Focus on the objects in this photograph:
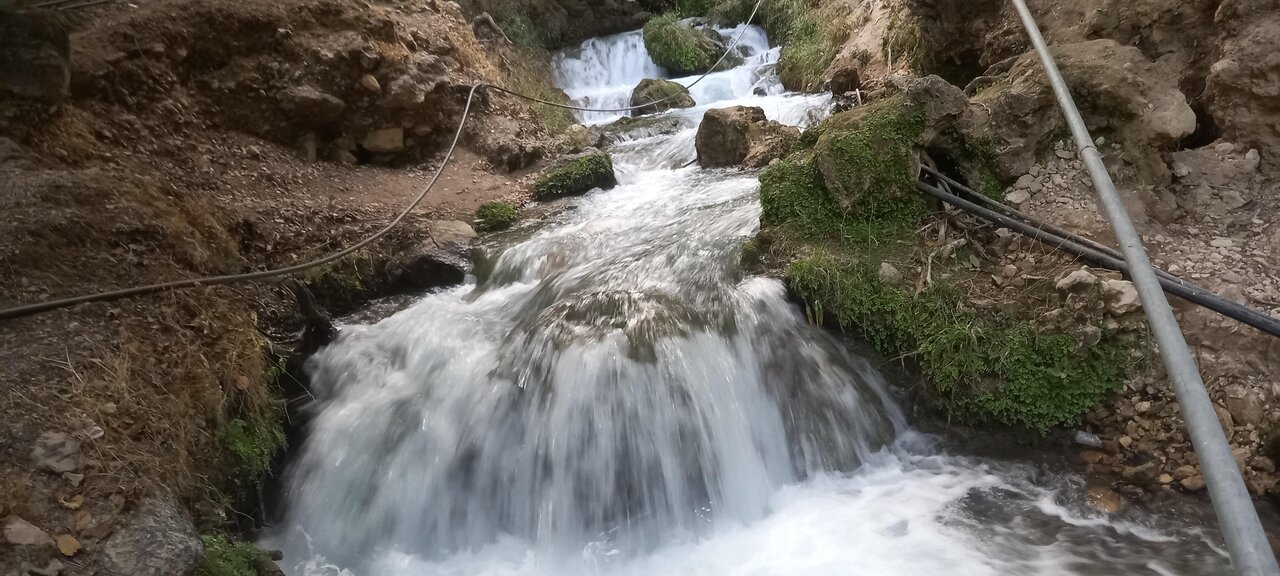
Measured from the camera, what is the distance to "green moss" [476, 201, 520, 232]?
21.2 feet

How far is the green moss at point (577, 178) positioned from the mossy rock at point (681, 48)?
5905 millimetres

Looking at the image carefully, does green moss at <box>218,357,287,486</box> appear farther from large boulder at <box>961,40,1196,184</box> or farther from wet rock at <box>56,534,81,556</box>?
large boulder at <box>961,40,1196,184</box>

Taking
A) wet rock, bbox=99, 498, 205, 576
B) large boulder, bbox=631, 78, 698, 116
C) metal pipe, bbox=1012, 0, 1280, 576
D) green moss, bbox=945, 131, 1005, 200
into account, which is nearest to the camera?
metal pipe, bbox=1012, 0, 1280, 576

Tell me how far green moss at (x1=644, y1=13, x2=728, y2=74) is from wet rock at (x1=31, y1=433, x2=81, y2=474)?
11.4 metres

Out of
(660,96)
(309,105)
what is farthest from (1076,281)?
(660,96)

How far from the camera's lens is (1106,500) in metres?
3.09

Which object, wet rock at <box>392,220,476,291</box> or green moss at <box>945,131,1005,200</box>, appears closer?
green moss at <box>945,131,1005,200</box>

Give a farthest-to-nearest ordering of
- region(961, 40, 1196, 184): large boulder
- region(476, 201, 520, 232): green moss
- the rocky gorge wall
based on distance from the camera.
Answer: region(476, 201, 520, 232): green moss
region(961, 40, 1196, 184): large boulder
the rocky gorge wall

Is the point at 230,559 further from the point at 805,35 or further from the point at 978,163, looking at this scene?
the point at 805,35

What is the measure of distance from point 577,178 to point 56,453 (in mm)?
5276

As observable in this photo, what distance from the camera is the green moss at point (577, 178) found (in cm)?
725

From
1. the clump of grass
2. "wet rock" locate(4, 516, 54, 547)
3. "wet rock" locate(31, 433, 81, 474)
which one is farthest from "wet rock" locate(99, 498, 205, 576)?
the clump of grass

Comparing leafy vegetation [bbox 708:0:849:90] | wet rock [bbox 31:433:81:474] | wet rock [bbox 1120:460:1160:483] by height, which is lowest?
wet rock [bbox 31:433:81:474]

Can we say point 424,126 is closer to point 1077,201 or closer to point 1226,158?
point 1077,201
